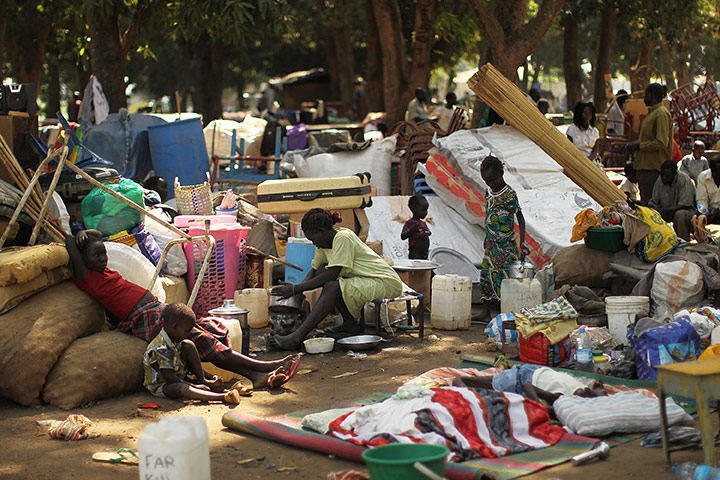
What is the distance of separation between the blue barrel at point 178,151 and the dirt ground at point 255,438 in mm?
5571

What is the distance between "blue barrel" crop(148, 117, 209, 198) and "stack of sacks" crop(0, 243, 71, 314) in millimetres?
5842

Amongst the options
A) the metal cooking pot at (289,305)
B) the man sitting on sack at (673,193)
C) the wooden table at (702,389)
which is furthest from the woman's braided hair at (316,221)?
the man sitting on sack at (673,193)

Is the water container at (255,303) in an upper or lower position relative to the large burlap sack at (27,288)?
lower

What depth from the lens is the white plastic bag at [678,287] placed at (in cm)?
708

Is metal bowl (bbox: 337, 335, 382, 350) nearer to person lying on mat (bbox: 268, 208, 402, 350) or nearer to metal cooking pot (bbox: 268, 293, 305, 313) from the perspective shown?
person lying on mat (bbox: 268, 208, 402, 350)

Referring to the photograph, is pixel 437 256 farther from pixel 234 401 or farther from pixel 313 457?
pixel 313 457

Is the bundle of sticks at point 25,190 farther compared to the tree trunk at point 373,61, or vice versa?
the tree trunk at point 373,61

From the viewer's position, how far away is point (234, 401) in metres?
5.85

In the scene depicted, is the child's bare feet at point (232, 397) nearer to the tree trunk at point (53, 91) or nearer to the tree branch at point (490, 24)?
the tree branch at point (490, 24)

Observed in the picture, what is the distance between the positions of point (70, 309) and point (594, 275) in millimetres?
4674

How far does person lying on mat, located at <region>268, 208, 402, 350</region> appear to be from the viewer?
7.32 meters

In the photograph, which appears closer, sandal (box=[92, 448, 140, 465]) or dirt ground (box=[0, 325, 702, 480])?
dirt ground (box=[0, 325, 702, 480])

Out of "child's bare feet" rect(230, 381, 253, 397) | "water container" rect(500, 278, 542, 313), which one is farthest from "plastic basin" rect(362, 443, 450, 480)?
"water container" rect(500, 278, 542, 313)

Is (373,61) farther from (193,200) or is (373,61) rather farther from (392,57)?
(193,200)
